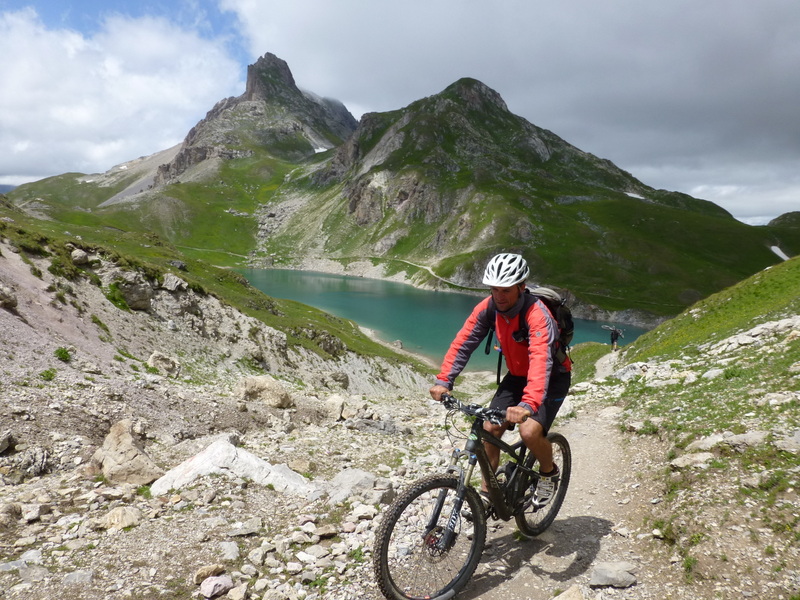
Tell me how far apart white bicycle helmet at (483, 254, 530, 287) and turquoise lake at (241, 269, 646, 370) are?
216ft

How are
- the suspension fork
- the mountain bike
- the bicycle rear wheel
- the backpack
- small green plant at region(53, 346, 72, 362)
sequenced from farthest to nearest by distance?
small green plant at region(53, 346, 72, 362), the bicycle rear wheel, the backpack, the suspension fork, the mountain bike

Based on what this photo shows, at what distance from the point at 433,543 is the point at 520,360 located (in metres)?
3.15

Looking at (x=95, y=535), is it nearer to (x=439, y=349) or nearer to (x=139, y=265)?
(x=139, y=265)

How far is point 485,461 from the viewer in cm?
650

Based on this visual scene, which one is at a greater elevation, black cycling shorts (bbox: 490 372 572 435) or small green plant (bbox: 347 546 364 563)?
black cycling shorts (bbox: 490 372 572 435)

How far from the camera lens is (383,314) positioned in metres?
119

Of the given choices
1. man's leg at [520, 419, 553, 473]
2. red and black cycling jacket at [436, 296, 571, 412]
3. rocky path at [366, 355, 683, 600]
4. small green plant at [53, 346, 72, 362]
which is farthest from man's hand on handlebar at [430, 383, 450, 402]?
small green plant at [53, 346, 72, 362]

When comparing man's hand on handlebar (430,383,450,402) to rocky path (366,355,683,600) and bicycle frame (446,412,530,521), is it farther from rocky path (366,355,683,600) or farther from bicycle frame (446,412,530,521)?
rocky path (366,355,683,600)

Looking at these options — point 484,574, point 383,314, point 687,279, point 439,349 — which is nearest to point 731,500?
point 484,574

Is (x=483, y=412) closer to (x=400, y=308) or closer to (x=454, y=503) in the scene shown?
(x=454, y=503)

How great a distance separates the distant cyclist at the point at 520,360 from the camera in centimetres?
635

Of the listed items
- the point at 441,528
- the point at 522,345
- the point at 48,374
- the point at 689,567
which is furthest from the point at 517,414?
the point at 48,374

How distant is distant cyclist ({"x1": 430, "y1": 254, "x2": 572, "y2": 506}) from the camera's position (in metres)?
6.35

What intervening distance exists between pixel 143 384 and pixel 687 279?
184593 millimetres
